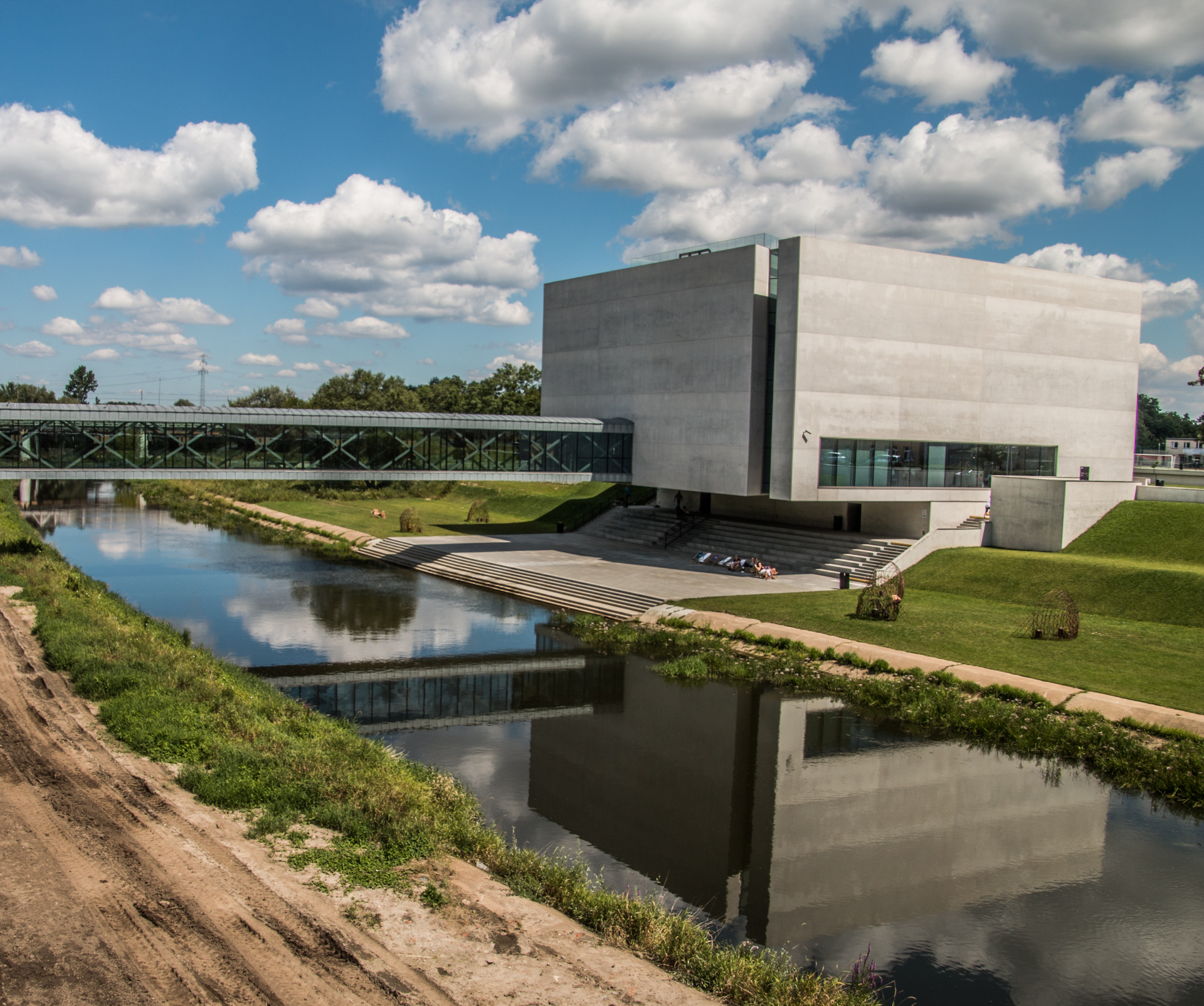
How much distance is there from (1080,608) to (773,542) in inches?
559

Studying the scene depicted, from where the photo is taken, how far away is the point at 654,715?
879 inches

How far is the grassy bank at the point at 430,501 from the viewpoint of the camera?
→ 56.3m

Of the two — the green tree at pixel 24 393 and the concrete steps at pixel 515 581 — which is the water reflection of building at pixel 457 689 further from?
the green tree at pixel 24 393

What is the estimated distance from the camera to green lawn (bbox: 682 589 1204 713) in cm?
2181

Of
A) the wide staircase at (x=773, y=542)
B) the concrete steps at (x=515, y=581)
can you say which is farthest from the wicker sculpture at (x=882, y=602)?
the concrete steps at (x=515, y=581)

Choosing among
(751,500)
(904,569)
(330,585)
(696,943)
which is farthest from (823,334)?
(696,943)

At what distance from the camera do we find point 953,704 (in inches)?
846

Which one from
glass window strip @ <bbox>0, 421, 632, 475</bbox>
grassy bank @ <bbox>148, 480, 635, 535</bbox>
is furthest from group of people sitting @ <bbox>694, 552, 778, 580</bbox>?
grassy bank @ <bbox>148, 480, 635, 535</bbox>

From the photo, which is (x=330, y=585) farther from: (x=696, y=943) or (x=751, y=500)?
(x=696, y=943)

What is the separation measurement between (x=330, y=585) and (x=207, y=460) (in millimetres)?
7167

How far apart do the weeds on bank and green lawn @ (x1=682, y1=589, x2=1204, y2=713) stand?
1.61 metres

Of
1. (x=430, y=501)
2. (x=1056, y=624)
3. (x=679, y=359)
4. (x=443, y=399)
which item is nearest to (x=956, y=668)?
(x=1056, y=624)

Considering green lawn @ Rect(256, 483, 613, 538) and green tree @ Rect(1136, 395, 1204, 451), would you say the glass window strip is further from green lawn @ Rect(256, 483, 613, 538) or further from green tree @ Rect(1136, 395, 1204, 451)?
green tree @ Rect(1136, 395, 1204, 451)

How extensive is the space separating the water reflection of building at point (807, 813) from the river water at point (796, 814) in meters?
0.05
